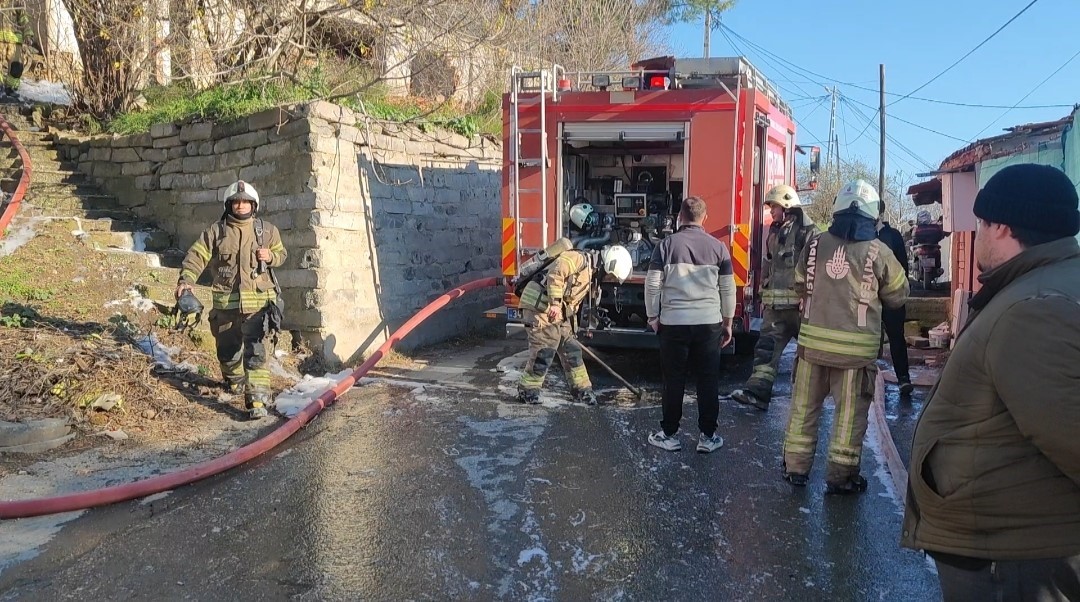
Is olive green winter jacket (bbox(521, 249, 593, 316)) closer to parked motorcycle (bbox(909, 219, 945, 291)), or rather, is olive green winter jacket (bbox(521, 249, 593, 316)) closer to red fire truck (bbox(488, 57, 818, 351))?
red fire truck (bbox(488, 57, 818, 351))

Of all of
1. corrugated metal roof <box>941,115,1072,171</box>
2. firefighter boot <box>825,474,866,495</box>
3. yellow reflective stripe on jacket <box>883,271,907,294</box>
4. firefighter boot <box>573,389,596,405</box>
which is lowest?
firefighter boot <box>825,474,866,495</box>

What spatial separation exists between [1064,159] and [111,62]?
32.0 feet

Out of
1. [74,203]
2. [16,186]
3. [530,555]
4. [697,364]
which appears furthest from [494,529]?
[16,186]

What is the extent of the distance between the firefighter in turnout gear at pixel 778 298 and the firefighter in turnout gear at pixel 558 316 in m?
1.16

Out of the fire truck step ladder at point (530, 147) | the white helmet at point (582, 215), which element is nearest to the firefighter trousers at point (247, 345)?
the fire truck step ladder at point (530, 147)

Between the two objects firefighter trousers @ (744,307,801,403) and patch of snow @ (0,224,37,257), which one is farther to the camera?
patch of snow @ (0,224,37,257)

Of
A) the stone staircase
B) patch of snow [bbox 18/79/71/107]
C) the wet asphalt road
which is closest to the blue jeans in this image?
the wet asphalt road

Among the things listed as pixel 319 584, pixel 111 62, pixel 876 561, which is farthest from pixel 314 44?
pixel 876 561

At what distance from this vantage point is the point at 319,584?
3215mm

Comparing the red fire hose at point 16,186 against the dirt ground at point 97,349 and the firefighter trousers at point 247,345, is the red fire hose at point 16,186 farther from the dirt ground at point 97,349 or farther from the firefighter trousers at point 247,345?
the firefighter trousers at point 247,345

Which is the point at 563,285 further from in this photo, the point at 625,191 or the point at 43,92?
the point at 43,92

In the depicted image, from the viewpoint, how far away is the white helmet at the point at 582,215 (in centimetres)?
755

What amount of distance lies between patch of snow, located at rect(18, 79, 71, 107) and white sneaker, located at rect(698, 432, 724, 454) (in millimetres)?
10574

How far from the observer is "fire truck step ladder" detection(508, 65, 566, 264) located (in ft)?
22.6
